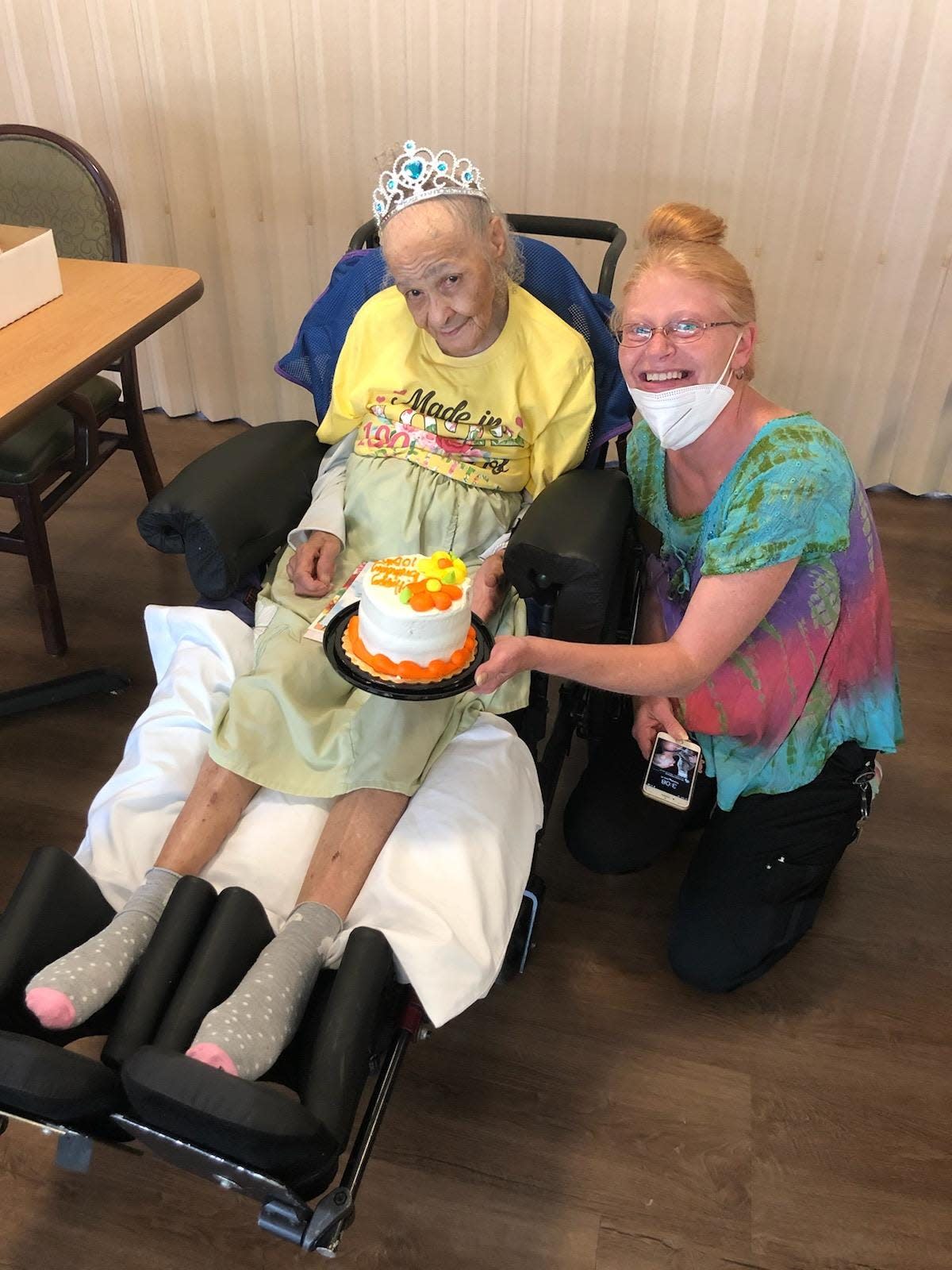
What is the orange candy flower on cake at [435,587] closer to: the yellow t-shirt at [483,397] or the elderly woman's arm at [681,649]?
the elderly woman's arm at [681,649]

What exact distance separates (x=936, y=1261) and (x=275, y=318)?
2.84 meters

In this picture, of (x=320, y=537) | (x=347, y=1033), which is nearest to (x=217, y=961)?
(x=347, y=1033)

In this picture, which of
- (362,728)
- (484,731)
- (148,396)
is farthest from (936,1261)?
(148,396)

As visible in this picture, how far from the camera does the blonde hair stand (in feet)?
4.58

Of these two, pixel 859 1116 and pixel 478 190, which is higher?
pixel 478 190

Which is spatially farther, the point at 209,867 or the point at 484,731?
the point at 484,731

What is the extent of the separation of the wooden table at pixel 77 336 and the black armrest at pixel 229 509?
0.24 meters

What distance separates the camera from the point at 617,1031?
1719 mm

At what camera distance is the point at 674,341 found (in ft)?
4.62

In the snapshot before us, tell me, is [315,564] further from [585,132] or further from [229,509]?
[585,132]

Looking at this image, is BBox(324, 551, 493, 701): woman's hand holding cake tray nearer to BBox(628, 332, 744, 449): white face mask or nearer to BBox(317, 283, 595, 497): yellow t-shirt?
BBox(628, 332, 744, 449): white face mask

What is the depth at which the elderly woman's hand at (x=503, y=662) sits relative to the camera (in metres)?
1.33

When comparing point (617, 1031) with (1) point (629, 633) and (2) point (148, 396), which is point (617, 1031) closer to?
(1) point (629, 633)

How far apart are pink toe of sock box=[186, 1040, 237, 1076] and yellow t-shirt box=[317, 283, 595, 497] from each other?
42.7 inches
